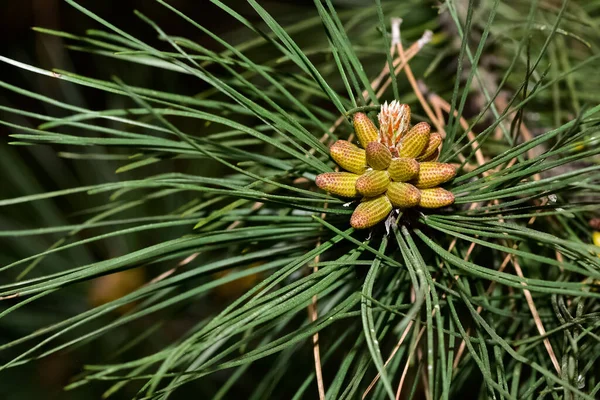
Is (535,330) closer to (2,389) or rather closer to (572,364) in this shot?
(572,364)

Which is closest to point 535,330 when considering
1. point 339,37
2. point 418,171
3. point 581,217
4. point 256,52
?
point 581,217

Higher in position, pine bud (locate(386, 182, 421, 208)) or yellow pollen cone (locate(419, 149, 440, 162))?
yellow pollen cone (locate(419, 149, 440, 162))

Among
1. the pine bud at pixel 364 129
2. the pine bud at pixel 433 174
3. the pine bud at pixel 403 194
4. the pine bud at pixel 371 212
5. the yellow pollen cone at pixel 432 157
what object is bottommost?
the pine bud at pixel 371 212
